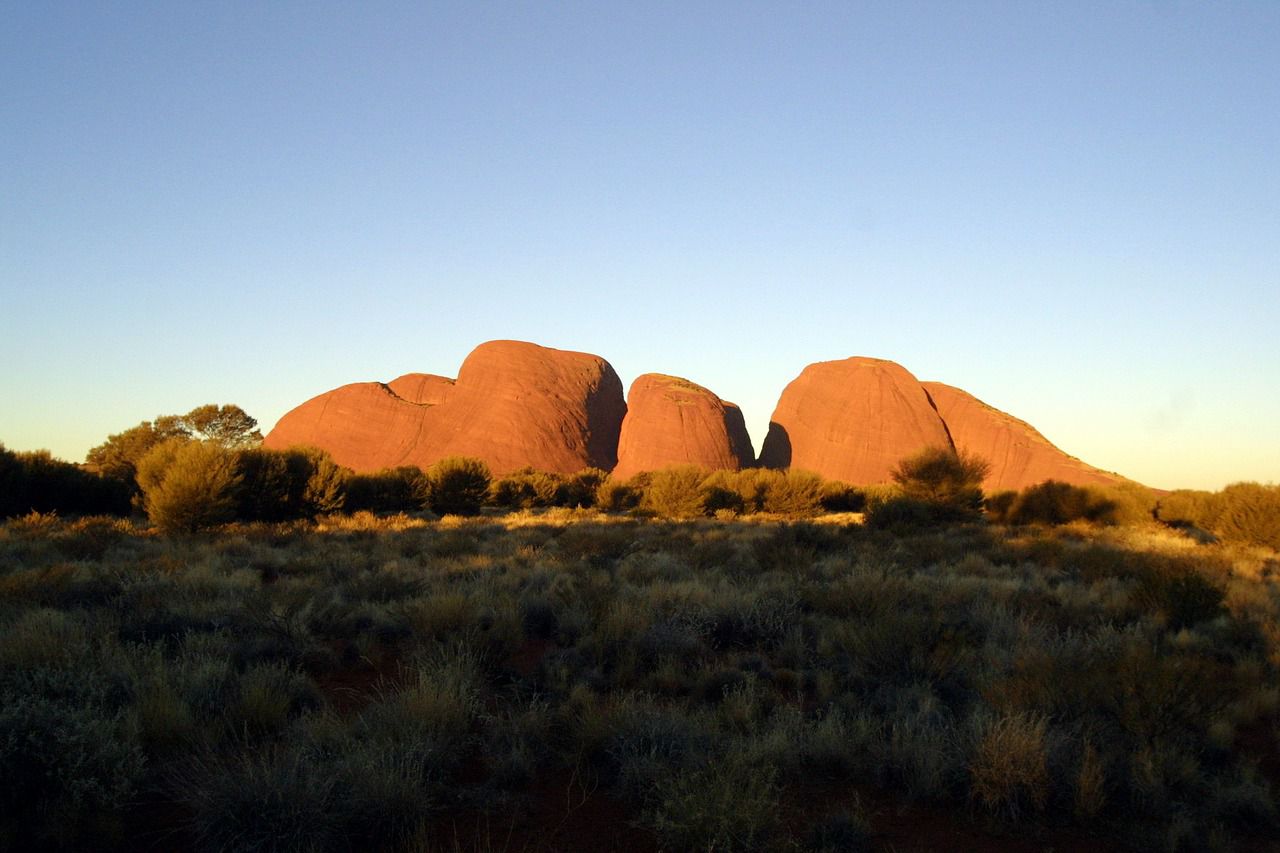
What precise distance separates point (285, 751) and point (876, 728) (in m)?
3.52

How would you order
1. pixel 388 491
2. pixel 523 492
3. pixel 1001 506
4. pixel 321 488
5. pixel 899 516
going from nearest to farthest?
1. pixel 899 516
2. pixel 321 488
3. pixel 1001 506
4. pixel 388 491
5. pixel 523 492

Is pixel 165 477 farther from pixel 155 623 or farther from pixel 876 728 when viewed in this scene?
pixel 876 728

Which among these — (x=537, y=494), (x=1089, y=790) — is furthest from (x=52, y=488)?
(x=1089, y=790)

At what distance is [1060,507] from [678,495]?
12171 millimetres

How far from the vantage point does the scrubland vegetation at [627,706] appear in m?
3.50

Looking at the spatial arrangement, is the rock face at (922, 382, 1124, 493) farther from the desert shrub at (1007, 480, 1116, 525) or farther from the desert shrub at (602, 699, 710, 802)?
the desert shrub at (602, 699, 710, 802)

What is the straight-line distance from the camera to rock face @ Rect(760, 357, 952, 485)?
4688 centimetres

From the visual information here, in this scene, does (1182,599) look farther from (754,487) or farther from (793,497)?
(754,487)

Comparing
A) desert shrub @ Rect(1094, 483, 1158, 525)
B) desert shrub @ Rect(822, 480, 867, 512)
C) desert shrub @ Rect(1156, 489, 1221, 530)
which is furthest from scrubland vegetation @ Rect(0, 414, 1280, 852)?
desert shrub @ Rect(822, 480, 867, 512)

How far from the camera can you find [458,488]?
25344 mm

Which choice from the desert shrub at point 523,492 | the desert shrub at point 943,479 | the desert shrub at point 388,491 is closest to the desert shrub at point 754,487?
the desert shrub at point 943,479

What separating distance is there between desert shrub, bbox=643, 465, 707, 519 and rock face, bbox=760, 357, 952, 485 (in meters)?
20.9

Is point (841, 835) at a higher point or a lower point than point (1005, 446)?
lower

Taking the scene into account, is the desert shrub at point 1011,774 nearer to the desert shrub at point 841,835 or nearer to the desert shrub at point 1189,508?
the desert shrub at point 841,835
